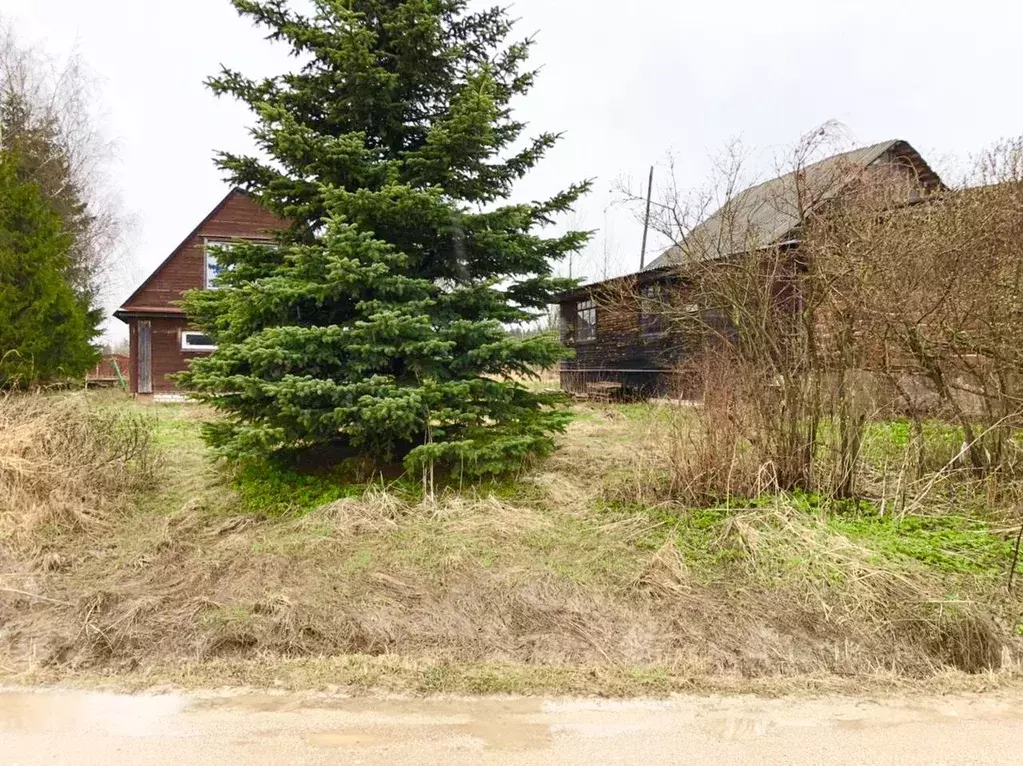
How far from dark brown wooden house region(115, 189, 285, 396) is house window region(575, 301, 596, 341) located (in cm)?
980

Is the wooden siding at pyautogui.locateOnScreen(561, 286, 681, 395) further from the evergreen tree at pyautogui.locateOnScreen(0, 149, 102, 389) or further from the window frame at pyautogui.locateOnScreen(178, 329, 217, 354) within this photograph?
the evergreen tree at pyautogui.locateOnScreen(0, 149, 102, 389)

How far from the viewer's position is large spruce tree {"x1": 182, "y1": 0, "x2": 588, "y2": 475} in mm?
5551

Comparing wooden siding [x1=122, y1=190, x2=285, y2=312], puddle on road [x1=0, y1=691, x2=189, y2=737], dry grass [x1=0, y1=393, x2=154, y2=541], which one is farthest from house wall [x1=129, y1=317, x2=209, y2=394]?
puddle on road [x1=0, y1=691, x2=189, y2=737]

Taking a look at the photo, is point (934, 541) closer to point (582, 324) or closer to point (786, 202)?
Answer: point (786, 202)

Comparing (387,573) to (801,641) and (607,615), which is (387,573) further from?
(801,641)

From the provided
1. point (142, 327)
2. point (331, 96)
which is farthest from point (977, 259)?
point (142, 327)

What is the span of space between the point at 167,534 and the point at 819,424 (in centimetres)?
629

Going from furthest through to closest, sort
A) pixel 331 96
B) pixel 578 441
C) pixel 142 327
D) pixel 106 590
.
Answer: pixel 142 327, pixel 578 441, pixel 331 96, pixel 106 590

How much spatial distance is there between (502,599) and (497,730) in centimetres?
131

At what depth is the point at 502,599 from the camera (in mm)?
4055

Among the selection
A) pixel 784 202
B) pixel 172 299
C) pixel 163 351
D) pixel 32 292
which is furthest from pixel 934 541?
pixel 163 351

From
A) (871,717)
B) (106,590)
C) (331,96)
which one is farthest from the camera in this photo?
(331,96)

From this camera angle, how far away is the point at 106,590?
431 cm

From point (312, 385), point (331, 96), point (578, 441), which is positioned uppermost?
point (331, 96)
